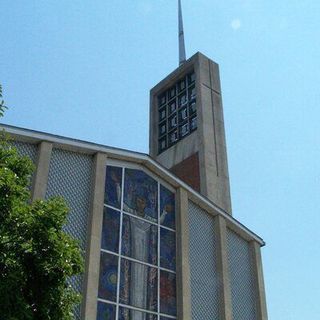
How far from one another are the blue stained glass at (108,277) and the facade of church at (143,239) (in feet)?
0.11

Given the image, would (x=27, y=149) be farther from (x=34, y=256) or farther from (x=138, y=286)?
(x=34, y=256)

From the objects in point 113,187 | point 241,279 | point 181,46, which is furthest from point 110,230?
point 181,46

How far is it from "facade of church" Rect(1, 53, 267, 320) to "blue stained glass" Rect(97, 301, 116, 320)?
3cm

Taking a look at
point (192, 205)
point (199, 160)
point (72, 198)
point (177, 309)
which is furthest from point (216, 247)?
point (199, 160)

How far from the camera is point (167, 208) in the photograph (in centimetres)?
2189

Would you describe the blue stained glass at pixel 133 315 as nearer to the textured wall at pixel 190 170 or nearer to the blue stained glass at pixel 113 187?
the blue stained glass at pixel 113 187

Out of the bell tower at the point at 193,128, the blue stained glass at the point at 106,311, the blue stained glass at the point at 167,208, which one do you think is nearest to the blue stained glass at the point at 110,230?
the blue stained glass at the point at 106,311

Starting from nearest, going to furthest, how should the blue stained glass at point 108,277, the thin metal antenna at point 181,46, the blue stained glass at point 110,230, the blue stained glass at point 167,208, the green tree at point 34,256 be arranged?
1. the green tree at point 34,256
2. the blue stained glass at point 108,277
3. the blue stained glass at point 110,230
4. the blue stained glass at point 167,208
5. the thin metal antenna at point 181,46

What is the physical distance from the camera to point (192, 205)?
22844mm

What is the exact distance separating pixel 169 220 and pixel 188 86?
16.4 metres

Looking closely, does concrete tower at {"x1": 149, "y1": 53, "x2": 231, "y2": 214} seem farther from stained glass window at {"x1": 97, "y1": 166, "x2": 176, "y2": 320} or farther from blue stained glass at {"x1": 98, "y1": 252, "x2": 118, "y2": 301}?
blue stained glass at {"x1": 98, "y1": 252, "x2": 118, "y2": 301}

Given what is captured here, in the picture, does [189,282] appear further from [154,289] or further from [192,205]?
[192,205]

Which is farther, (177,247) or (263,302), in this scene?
(263,302)

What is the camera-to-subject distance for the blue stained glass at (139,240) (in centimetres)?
1959
